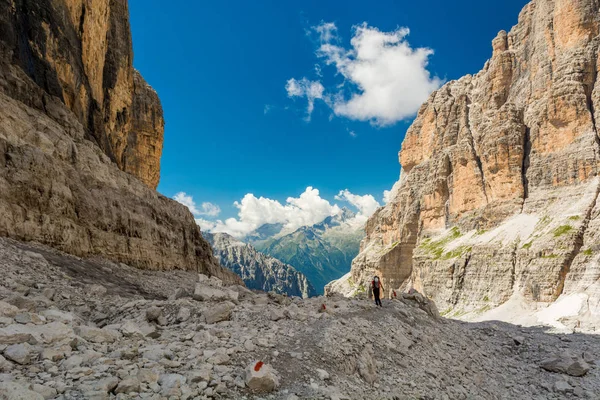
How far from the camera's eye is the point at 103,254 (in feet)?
87.3

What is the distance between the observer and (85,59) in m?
38.6

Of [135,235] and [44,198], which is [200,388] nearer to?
[44,198]

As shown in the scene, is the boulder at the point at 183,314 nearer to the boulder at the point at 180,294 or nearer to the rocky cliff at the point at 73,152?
the boulder at the point at 180,294

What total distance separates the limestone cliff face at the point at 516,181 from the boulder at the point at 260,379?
2856 inches

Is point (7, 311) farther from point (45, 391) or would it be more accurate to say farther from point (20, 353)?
point (45, 391)

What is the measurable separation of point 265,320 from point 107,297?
8343mm

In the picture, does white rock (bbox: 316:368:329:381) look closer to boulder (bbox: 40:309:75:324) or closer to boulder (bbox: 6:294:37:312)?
boulder (bbox: 40:309:75:324)

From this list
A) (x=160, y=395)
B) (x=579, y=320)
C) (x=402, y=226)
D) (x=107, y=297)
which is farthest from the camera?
(x=402, y=226)

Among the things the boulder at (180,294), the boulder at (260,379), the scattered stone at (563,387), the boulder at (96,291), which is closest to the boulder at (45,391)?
the boulder at (260,379)

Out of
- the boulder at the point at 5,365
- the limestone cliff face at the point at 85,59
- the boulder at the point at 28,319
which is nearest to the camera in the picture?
the boulder at the point at 5,365

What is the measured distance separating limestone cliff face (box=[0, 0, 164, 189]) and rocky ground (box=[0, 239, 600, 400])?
18.9 metres

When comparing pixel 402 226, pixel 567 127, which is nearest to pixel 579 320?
pixel 567 127

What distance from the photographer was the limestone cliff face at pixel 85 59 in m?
→ 28.8

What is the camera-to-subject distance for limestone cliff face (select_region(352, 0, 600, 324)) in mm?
79625
